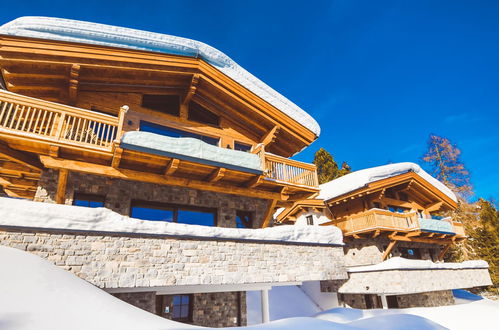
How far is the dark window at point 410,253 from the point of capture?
59.3 ft

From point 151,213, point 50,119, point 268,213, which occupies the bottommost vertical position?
point 151,213

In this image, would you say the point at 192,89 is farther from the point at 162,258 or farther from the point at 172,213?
the point at 162,258

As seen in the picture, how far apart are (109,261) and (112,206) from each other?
118 inches

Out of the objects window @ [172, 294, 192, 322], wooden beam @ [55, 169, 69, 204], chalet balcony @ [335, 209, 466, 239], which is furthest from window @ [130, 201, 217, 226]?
chalet balcony @ [335, 209, 466, 239]

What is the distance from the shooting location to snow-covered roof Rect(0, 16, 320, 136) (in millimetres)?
8758

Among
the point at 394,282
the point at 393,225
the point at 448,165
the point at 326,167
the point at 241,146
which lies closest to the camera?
the point at 394,282

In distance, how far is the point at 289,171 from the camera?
488 inches

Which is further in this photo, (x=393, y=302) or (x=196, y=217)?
(x=393, y=302)

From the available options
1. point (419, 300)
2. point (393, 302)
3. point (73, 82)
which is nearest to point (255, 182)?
point (73, 82)

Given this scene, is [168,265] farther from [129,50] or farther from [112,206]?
[129,50]

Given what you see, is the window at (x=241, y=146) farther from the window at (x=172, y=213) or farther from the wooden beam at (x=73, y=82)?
the wooden beam at (x=73, y=82)

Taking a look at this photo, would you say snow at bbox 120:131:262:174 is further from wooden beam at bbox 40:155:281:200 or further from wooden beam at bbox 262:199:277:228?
wooden beam at bbox 262:199:277:228

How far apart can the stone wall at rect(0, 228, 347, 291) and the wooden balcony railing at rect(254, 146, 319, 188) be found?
115 inches

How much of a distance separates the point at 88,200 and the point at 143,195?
70.7 inches
